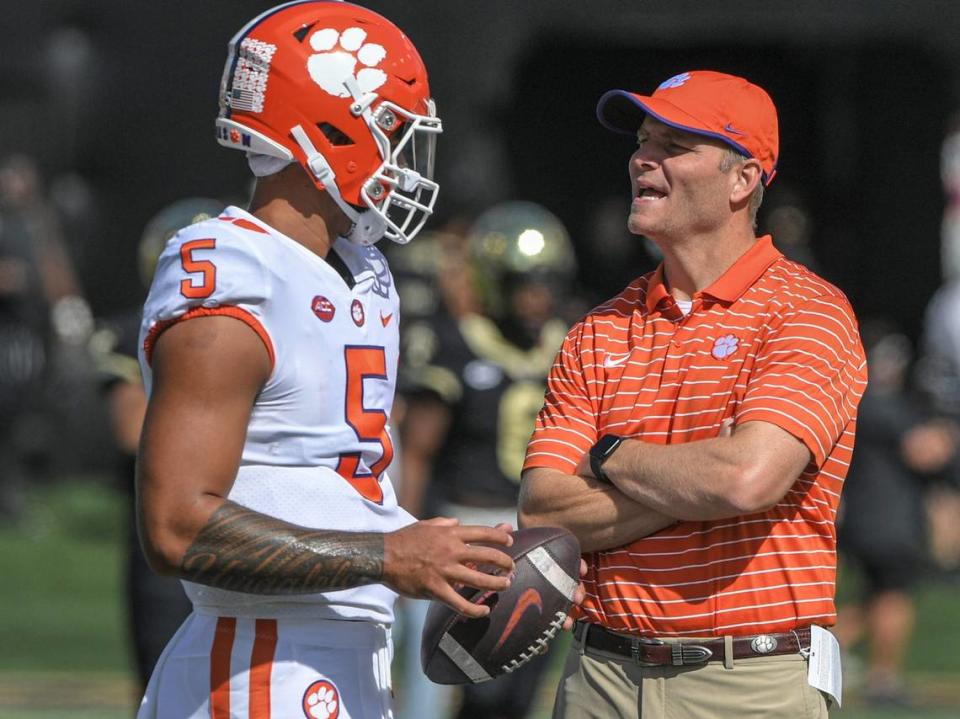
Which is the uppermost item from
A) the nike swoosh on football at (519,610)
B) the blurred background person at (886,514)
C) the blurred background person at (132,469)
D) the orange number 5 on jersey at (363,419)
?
the orange number 5 on jersey at (363,419)

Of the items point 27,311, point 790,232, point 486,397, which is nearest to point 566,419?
point 486,397

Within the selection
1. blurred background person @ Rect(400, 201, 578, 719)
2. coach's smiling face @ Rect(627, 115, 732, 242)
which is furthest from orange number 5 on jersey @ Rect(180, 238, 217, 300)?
blurred background person @ Rect(400, 201, 578, 719)

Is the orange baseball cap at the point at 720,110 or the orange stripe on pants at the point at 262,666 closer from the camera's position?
the orange stripe on pants at the point at 262,666

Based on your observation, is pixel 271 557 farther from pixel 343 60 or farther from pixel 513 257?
pixel 513 257

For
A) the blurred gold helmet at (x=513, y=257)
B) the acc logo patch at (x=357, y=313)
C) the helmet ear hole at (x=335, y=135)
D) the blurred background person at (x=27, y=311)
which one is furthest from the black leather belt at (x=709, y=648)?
the blurred background person at (x=27, y=311)

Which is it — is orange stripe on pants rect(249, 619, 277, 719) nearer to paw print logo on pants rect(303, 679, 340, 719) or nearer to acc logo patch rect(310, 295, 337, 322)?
paw print logo on pants rect(303, 679, 340, 719)

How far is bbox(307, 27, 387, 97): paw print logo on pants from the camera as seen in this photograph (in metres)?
Result: 3.61

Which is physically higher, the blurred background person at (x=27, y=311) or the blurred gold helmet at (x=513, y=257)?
the blurred gold helmet at (x=513, y=257)

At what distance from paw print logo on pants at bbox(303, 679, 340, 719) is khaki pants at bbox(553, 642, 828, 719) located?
818mm

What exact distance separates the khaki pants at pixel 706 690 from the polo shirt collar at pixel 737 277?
0.87m

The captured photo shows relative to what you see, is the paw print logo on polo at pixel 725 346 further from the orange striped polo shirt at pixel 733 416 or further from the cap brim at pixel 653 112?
the cap brim at pixel 653 112

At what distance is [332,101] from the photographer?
3.61 m

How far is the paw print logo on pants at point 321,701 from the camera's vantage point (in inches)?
137

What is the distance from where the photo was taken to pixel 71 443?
49.1ft
